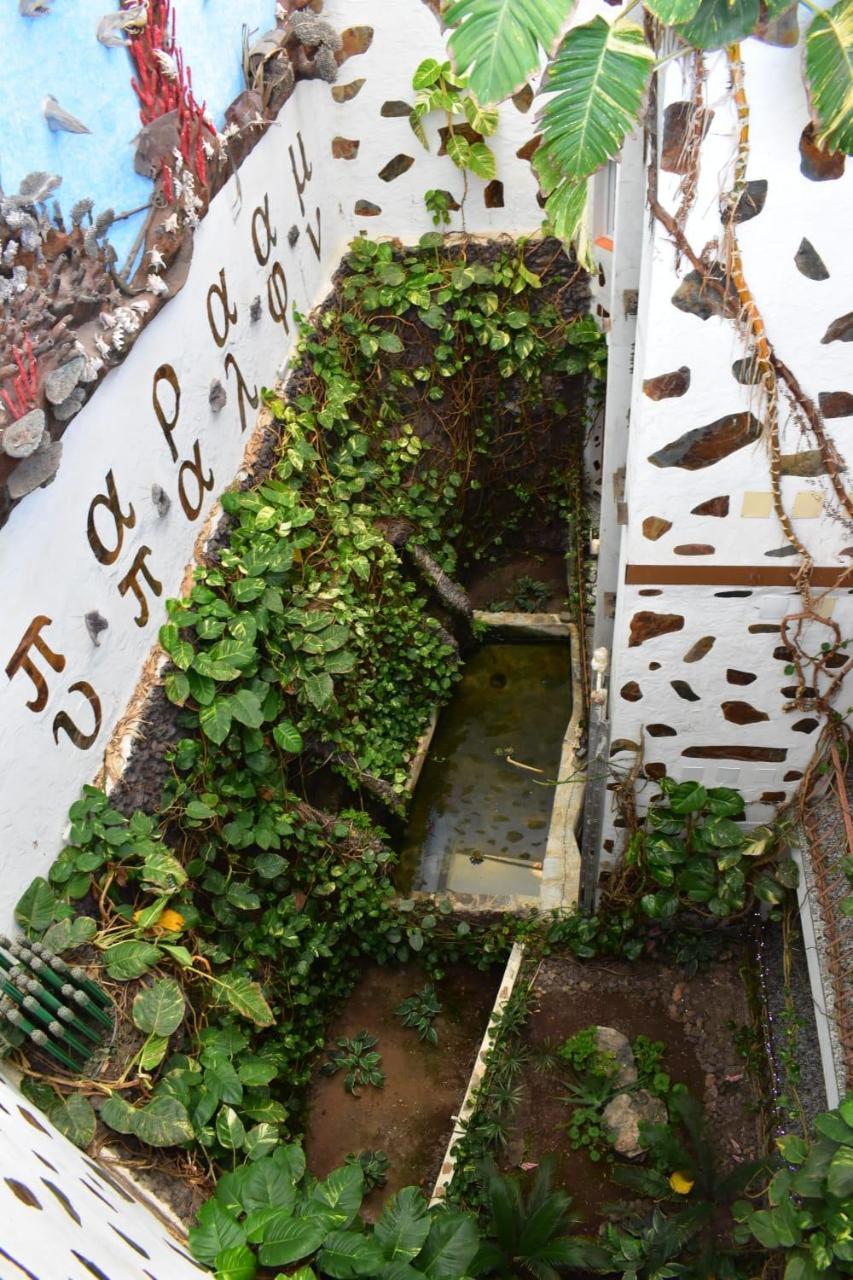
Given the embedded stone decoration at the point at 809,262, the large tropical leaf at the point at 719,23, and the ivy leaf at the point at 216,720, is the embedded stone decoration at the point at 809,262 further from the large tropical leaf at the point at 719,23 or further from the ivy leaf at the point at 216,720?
the ivy leaf at the point at 216,720

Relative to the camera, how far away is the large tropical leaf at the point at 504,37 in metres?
2.67

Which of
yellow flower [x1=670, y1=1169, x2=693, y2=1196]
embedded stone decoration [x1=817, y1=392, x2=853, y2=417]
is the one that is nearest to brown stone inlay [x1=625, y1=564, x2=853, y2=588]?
embedded stone decoration [x1=817, y1=392, x2=853, y2=417]

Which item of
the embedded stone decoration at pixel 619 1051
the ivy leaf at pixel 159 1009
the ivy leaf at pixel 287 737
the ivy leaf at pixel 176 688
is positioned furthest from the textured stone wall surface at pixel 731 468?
the ivy leaf at pixel 159 1009

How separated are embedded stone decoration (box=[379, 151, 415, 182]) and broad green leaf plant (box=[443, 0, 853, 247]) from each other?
316cm

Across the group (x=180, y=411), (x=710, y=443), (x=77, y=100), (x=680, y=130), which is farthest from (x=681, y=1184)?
(x=77, y=100)

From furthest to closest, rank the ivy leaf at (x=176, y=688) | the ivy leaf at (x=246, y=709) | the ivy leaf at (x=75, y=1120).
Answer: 1. the ivy leaf at (x=246, y=709)
2. the ivy leaf at (x=176, y=688)
3. the ivy leaf at (x=75, y=1120)

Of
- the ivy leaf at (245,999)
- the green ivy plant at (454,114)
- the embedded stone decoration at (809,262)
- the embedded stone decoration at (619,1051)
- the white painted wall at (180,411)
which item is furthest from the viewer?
the green ivy plant at (454,114)

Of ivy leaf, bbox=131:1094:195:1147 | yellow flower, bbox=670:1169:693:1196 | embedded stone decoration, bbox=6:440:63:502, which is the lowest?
yellow flower, bbox=670:1169:693:1196

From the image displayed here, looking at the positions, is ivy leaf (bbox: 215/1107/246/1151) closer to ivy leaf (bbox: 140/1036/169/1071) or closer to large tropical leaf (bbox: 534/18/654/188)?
ivy leaf (bbox: 140/1036/169/1071)

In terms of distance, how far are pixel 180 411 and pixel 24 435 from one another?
137 centimetres

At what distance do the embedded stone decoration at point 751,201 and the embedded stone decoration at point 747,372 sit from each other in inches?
18.8

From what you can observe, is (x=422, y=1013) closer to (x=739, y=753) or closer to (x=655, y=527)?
(x=739, y=753)

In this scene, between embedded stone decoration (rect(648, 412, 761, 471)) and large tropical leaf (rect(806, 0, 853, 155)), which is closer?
large tropical leaf (rect(806, 0, 853, 155))

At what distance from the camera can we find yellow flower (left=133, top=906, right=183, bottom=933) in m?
3.78
